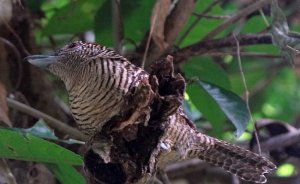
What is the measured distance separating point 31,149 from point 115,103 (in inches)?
9.1

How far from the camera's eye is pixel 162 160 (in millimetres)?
1773

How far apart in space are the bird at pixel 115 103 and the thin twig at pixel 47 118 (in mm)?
188

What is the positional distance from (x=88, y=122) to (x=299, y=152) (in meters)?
0.89

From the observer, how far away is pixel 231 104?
2.11m

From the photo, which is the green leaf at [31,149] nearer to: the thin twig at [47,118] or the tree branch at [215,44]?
the thin twig at [47,118]

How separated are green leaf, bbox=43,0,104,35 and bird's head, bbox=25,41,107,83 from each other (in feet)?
Result: 1.58

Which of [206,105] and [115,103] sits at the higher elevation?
[115,103]

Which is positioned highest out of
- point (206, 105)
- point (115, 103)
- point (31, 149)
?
point (115, 103)

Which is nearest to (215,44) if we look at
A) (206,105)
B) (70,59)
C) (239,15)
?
(239,15)

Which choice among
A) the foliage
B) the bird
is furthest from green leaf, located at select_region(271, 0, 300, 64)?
the bird

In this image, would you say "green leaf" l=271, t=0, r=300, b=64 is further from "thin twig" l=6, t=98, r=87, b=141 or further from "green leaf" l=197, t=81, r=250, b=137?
"thin twig" l=6, t=98, r=87, b=141

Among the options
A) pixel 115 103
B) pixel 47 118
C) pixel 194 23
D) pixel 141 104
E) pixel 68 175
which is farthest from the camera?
pixel 194 23

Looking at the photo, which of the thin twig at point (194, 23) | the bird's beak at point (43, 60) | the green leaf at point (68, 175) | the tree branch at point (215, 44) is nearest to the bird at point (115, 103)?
the bird's beak at point (43, 60)

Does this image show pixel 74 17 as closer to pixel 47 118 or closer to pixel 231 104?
pixel 47 118
